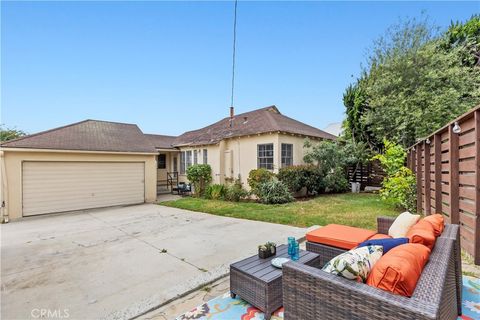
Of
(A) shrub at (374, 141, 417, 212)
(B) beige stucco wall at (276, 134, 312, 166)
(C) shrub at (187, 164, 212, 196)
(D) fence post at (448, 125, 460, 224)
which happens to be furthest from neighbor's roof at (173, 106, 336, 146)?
(D) fence post at (448, 125, 460, 224)

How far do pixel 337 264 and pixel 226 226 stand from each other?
5113 mm

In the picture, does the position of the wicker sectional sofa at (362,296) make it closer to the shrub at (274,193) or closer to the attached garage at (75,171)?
the shrub at (274,193)

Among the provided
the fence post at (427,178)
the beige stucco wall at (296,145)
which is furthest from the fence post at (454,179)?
the beige stucco wall at (296,145)

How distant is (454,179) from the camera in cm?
427

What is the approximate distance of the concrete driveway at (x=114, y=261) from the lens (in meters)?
2.99

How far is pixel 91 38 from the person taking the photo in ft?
31.2

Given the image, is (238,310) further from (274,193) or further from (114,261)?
(274,193)

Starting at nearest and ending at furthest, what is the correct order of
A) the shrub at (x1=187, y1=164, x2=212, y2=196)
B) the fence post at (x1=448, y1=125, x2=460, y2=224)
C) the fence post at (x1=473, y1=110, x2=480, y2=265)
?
the fence post at (x1=473, y1=110, x2=480, y2=265), the fence post at (x1=448, y1=125, x2=460, y2=224), the shrub at (x1=187, y1=164, x2=212, y2=196)

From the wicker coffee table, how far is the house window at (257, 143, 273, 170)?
340 inches

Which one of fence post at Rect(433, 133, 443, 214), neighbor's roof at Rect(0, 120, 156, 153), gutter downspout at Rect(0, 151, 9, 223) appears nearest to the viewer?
fence post at Rect(433, 133, 443, 214)

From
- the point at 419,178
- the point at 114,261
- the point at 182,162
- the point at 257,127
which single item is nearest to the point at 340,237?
the point at 114,261

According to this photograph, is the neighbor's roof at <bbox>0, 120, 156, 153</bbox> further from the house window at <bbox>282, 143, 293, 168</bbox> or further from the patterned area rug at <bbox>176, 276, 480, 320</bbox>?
the patterned area rug at <bbox>176, 276, 480, 320</bbox>

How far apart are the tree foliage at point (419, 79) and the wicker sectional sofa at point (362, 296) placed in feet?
37.0

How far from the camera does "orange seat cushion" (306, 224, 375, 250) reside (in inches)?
129
